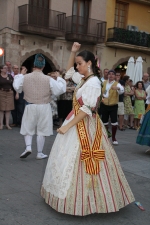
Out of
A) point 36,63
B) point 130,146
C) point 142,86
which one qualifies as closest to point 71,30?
point 142,86

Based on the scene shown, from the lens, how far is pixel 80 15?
19.7 meters

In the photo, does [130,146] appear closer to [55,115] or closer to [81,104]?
[55,115]

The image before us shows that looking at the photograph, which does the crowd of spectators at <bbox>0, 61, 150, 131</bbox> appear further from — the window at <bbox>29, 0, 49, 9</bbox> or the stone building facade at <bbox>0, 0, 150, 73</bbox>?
the window at <bbox>29, 0, 49, 9</bbox>

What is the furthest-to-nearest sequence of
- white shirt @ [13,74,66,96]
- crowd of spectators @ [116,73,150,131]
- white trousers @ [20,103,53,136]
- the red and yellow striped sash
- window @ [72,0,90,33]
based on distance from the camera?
window @ [72,0,90,33] < crowd of spectators @ [116,73,150,131] < white trousers @ [20,103,53,136] < white shirt @ [13,74,66,96] < the red and yellow striped sash

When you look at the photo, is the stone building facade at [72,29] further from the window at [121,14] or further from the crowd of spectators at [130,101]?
the crowd of spectators at [130,101]

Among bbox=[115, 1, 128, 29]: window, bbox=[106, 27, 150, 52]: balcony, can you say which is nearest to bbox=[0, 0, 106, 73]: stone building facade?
bbox=[106, 27, 150, 52]: balcony

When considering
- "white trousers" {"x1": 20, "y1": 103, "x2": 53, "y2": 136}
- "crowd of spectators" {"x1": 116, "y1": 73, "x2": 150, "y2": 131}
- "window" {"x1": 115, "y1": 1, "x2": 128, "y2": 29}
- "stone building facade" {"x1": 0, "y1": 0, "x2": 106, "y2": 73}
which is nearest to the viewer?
"white trousers" {"x1": 20, "y1": 103, "x2": 53, "y2": 136}

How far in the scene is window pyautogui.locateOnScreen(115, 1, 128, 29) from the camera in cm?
2136

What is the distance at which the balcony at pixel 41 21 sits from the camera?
17.3 meters

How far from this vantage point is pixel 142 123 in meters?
7.51

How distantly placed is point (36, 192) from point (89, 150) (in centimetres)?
116

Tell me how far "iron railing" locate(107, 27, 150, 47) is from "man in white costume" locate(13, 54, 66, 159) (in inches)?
602

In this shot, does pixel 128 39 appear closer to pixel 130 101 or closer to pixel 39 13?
pixel 39 13

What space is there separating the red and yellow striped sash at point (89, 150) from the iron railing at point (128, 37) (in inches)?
688
